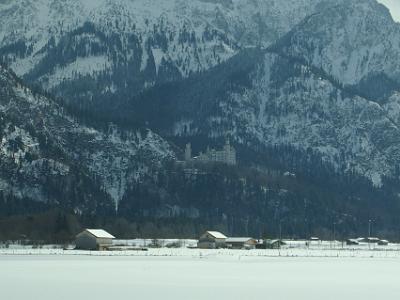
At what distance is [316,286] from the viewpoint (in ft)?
347

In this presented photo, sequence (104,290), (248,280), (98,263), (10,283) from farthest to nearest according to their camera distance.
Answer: (98,263), (248,280), (10,283), (104,290)

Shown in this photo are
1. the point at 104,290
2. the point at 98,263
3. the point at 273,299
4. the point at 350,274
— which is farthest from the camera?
the point at 98,263

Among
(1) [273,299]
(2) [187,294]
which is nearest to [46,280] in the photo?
(2) [187,294]

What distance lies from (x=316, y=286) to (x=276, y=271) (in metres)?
25.3

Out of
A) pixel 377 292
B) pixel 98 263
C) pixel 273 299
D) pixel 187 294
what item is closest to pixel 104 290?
pixel 187 294

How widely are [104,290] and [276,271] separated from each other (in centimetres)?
3814

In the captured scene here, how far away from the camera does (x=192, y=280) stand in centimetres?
11125

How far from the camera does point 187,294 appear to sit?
95688 millimetres

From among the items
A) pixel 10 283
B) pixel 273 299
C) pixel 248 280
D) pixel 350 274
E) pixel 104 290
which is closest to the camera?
pixel 273 299

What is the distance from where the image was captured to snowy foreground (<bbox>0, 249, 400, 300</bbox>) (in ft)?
314

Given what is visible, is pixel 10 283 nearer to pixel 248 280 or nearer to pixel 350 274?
pixel 248 280

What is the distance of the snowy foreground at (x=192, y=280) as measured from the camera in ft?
314

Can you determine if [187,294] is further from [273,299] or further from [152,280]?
[152,280]

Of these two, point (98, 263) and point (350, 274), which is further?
point (98, 263)
